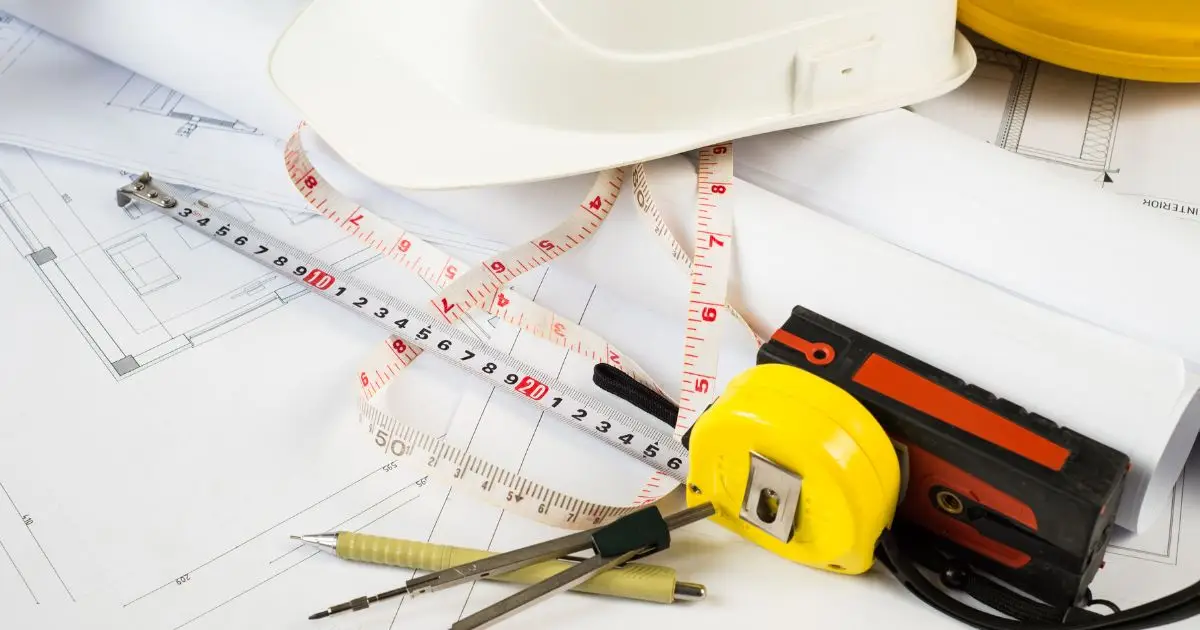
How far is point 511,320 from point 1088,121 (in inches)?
27.4

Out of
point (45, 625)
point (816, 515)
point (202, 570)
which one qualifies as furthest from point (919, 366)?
point (45, 625)

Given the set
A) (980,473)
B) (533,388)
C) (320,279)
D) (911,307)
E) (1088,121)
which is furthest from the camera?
(1088,121)

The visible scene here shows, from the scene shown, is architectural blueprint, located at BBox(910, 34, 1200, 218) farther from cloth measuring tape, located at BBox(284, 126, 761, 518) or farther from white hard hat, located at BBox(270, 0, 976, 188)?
cloth measuring tape, located at BBox(284, 126, 761, 518)

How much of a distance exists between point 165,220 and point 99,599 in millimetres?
476

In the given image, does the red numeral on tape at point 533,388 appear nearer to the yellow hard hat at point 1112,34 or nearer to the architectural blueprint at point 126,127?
the architectural blueprint at point 126,127

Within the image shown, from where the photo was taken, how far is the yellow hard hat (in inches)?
42.7

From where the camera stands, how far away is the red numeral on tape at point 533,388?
926 millimetres

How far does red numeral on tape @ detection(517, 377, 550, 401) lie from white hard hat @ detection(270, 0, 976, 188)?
186mm

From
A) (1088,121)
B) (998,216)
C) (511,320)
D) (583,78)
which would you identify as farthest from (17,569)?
(1088,121)

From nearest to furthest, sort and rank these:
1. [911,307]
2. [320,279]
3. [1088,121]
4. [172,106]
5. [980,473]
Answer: [980,473] < [911,307] < [320,279] < [1088,121] < [172,106]

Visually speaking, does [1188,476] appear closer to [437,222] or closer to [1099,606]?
[1099,606]

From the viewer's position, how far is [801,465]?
0.72 meters

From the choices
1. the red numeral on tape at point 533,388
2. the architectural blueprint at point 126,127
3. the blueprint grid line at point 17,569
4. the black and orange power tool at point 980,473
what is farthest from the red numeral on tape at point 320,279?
the black and orange power tool at point 980,473

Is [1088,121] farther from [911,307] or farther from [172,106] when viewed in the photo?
[172,106]
